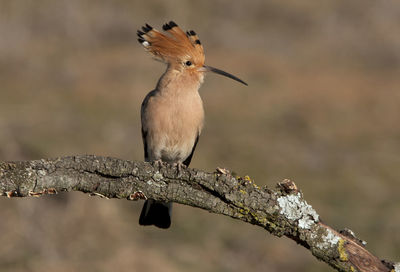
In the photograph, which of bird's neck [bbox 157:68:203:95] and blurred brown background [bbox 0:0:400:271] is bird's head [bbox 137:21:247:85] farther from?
blurred brown background [bbox 0:0:400:271]

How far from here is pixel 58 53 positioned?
1767 centimetres

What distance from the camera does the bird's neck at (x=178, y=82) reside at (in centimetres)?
501

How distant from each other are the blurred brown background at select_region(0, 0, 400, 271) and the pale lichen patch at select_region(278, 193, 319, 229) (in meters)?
3.97

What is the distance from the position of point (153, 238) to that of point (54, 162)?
16.5 ft

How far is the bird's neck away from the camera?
5008mm

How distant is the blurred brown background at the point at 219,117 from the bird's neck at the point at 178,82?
2622mm

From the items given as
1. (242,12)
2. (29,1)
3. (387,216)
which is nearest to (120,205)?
(387,216)

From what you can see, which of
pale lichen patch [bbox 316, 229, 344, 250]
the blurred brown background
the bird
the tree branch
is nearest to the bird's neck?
the bird

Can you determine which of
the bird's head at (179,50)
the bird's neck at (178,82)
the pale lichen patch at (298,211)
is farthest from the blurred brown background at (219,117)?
the pale lichen patch at (298,211)

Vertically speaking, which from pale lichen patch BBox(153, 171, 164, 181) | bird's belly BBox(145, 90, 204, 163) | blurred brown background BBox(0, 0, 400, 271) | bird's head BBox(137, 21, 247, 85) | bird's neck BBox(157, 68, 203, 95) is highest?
blurred brown background BBox(0, 0, 400, 271)

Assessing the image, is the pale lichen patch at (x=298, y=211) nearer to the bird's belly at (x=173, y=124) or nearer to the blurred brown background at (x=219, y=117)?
the bird's belly at (x=173, y=124)

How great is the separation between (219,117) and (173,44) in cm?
919

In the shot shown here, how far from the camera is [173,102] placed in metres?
4.93

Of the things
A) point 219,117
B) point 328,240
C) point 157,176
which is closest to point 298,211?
point 328,240
